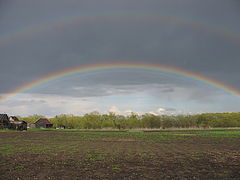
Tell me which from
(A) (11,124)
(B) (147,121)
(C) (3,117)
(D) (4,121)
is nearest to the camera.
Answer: (A) (11,124)

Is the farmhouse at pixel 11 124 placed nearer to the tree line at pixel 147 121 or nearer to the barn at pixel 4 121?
the barn at pixel 4 121

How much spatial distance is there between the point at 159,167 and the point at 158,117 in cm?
9946

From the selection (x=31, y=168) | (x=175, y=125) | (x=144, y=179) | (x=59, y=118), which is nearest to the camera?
(x=144, y=179)

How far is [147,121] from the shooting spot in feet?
372

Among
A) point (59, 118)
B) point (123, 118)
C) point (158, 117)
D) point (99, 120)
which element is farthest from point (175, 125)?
point (59, 118)

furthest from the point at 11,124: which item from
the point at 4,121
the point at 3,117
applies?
the point at 3,117

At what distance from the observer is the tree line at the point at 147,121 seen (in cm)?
11225

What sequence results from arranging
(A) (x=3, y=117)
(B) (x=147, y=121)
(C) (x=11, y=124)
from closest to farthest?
(C) (x=11, y=124) < (A) (x=3, y=117) < (B) (x=147, y=121)

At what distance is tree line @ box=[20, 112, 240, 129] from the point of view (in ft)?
368

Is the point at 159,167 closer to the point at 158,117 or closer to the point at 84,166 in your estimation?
the point at 84,166

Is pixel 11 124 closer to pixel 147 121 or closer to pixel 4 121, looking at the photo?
pixel 4 121

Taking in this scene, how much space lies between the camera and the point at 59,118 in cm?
14562

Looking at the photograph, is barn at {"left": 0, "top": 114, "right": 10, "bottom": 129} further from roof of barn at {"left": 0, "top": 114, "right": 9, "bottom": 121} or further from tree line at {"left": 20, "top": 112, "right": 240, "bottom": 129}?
tree line at {"left": 20, "top": 112, "right": 240, "bottom": 129}

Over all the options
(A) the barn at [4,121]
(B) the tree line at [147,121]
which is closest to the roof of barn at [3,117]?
(A) the barn at [4,121]
